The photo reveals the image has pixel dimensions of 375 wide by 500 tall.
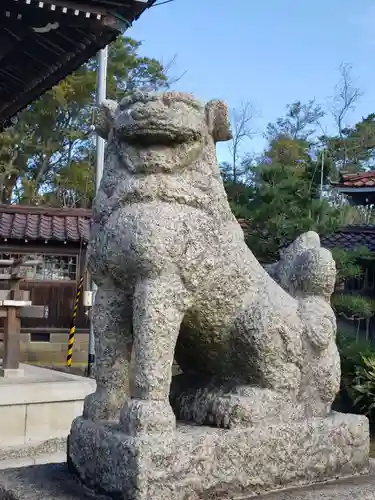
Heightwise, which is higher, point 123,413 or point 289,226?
point 289,226

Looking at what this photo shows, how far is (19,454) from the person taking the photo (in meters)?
4.95

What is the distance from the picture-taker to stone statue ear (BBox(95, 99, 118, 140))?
2.11 meters

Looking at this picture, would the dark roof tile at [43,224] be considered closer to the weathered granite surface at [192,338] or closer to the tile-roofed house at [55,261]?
the tile-roofed house at [55,261]

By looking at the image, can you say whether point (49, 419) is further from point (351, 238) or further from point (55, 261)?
point (55, 261)

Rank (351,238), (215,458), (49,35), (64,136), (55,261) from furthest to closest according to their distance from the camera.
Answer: (64,136) < (55,261) < (351,238) < (49,35) < (215,458)

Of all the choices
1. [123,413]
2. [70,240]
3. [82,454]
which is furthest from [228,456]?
[70,240]

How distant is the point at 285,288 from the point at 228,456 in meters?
0.73

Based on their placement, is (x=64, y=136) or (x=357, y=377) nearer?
(x=357, y=377)

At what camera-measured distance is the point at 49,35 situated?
5941 mm

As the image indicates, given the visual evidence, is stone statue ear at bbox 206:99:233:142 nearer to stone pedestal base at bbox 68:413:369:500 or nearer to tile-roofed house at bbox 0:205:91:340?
stone pedestal base at bbox 68:413:369:500

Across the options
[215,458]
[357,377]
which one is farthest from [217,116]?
[357,377]

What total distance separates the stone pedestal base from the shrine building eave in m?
4.46

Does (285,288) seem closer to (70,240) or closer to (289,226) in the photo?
(289,226)

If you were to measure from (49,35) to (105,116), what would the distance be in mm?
4265
